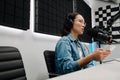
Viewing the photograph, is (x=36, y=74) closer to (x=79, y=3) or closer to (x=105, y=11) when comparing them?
(x=79, y=3)

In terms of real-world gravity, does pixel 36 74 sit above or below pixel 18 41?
below

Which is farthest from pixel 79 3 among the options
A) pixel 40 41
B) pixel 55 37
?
pixel 40 41

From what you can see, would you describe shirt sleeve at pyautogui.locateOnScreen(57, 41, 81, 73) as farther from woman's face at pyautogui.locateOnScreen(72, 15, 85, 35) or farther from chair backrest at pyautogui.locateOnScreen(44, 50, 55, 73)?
woman's face at pyautogui.locateOnScreen(72, 15, 85, 35)

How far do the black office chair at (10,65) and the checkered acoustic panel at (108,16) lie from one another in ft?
9.80

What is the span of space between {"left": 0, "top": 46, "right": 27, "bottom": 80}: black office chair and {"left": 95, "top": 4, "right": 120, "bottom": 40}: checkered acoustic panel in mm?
2988

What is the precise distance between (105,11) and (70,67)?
307 cm

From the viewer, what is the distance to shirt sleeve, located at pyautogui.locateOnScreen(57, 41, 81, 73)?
1.41 metres

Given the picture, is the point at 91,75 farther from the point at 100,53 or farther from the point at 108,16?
the point at 108,16

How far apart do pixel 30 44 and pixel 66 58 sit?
0.52 meters

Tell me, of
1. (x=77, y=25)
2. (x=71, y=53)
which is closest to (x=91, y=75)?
(x=71, y=53)

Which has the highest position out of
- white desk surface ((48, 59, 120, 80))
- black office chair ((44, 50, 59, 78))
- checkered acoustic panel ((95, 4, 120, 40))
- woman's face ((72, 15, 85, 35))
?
checkered acoustic panel ((95, 4, 120, 40))

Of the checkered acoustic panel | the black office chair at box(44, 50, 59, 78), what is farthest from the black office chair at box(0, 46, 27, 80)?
the checkered acoustic panel

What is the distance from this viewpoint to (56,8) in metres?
2.52

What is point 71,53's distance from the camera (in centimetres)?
161
